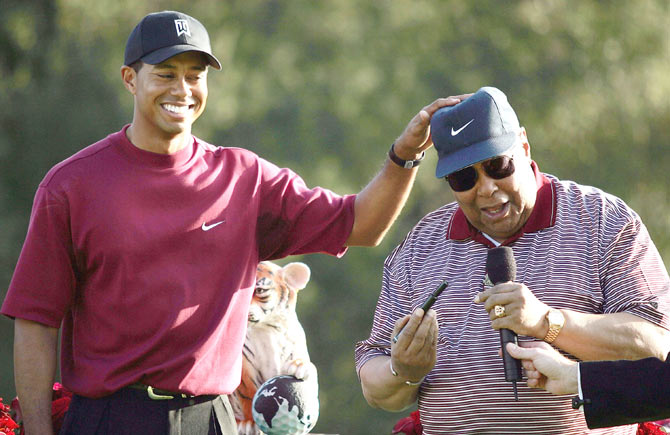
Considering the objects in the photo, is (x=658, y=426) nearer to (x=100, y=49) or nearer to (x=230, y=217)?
(x=230, y=217)

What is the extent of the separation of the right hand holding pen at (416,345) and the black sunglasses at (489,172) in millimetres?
479

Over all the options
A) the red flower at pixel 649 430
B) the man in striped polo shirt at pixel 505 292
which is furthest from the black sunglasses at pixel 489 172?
the red flower at pixel 649 430

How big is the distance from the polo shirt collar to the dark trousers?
1.14m

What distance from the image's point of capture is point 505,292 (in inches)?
132

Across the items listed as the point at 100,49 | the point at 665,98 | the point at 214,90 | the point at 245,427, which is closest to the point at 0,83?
the point at 100,49

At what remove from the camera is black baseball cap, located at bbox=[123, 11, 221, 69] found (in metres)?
3.68

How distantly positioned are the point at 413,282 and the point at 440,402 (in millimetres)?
A: 455

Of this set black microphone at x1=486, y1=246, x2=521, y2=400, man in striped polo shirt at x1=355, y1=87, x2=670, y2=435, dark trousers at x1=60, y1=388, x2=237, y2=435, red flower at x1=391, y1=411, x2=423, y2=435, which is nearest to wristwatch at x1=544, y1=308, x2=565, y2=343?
man in striped polo shirt at x1=355, y1=87, x2=670, y2=435

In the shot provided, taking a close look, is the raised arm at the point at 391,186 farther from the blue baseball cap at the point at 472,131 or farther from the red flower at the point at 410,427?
the red flower at the point at 410,427

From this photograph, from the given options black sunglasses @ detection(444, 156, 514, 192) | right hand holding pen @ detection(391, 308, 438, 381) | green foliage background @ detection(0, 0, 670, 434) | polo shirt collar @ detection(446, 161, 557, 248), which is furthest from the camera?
green foliage background @ detection(0, 0, 670, 434)

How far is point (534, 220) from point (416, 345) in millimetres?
650

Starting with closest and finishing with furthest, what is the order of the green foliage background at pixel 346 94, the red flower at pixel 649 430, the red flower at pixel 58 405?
the red flower at pixel 58 405 < the red flower at pixel 649 430 < the green foliage background at pixel 346 94

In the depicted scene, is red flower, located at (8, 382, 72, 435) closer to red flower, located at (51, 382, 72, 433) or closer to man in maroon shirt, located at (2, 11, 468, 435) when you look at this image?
red flower, located at (51, 382, 72, 433)

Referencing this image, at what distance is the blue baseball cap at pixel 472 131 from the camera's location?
12.0 feet
